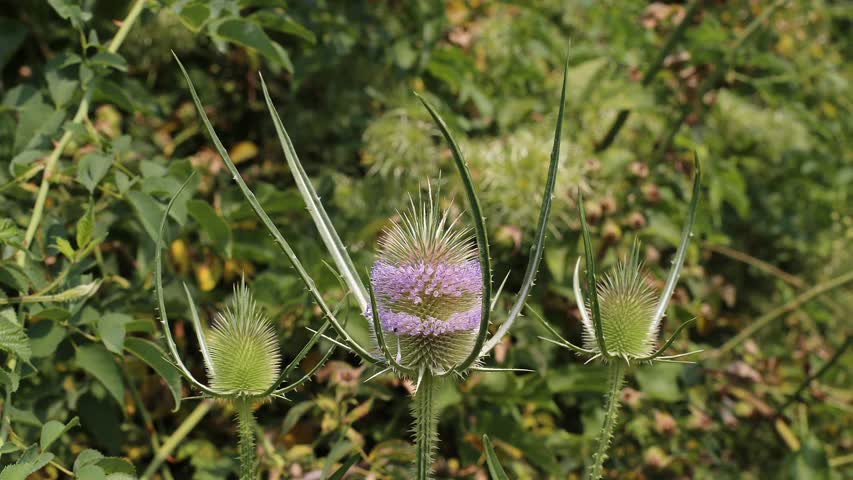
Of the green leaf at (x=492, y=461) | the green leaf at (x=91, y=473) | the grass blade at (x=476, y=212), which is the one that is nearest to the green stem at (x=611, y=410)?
the green leaf at (x=492, y=461)

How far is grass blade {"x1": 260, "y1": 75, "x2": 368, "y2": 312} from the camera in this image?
897 millimetres

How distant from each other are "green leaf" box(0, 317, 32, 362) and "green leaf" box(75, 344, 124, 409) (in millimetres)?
231

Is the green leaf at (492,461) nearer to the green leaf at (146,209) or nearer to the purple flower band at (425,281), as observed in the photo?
the purple flower band at (425,281)

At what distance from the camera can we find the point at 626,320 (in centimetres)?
103

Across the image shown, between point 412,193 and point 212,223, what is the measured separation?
62 cm

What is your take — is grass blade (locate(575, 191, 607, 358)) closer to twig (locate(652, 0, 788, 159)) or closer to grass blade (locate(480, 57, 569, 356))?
grass blade (locate(480, 57, 569, 356))

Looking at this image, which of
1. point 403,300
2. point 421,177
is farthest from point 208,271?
point 403,300

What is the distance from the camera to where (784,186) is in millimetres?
2922

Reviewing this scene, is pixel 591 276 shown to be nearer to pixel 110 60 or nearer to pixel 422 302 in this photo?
pixel 422 302

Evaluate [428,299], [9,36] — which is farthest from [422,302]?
[9,36]

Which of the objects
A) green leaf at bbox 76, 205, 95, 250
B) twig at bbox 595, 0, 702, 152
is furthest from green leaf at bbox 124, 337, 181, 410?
twig at bbox 595, 0, 702, 152

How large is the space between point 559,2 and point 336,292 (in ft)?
4.47

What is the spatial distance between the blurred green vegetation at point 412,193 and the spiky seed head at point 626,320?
2.02ft

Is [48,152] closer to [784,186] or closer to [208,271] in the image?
[208,271]
